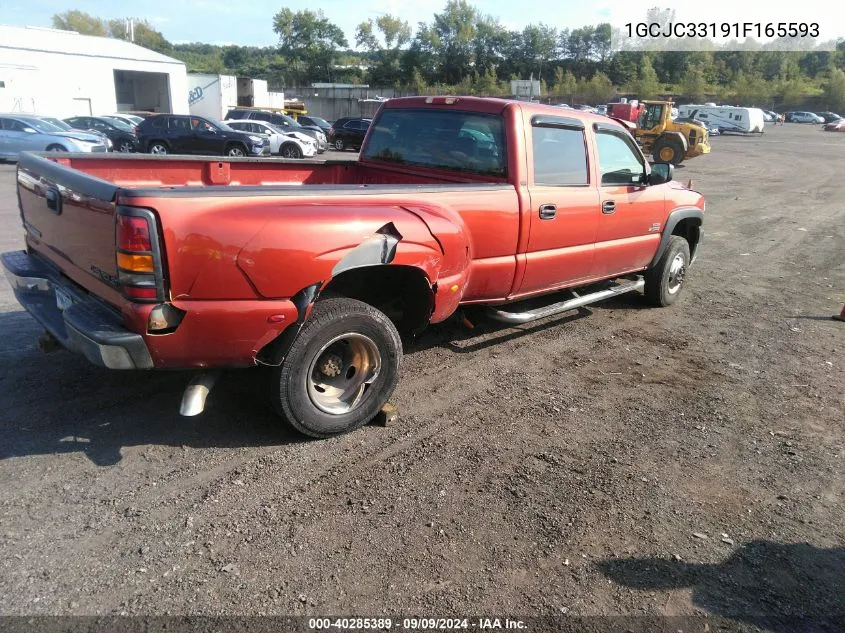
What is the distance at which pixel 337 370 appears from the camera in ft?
12.5

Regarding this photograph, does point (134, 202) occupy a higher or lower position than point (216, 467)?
higher

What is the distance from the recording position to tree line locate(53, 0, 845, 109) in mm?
82750

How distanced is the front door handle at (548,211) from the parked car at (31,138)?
18798 mm

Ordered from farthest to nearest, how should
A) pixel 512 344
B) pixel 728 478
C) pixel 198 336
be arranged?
pixel 512 344 → pixel 728 478 → pixel 198 336

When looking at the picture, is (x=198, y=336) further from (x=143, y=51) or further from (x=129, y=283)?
(x=143, y=51)

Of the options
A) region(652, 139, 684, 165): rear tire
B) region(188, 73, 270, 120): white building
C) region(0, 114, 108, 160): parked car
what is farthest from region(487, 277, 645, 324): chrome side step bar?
region(188, 73, 270, 120): white building

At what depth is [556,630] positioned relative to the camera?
250cm

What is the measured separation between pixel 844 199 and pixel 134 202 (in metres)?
19.5

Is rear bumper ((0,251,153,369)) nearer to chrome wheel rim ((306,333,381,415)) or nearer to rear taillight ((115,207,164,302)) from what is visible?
rear taillight ((115,207,164,302))

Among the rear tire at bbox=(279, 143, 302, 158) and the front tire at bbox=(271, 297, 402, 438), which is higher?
the rear tire at bbox=(279, 143, 302, 158)

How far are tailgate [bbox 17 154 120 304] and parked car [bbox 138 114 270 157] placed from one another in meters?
20.0

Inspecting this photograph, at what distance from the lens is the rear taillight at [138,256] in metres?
2.89

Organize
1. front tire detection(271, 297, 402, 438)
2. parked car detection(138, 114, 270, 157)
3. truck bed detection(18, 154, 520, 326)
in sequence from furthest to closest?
parked car detection(138, 114, 270, 157), front tire detection(271, 297, 402, 438), truck bed detection(18, 154, 520, 326)

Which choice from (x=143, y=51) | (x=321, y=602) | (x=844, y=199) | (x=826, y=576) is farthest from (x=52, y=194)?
(x=143, y=51)
